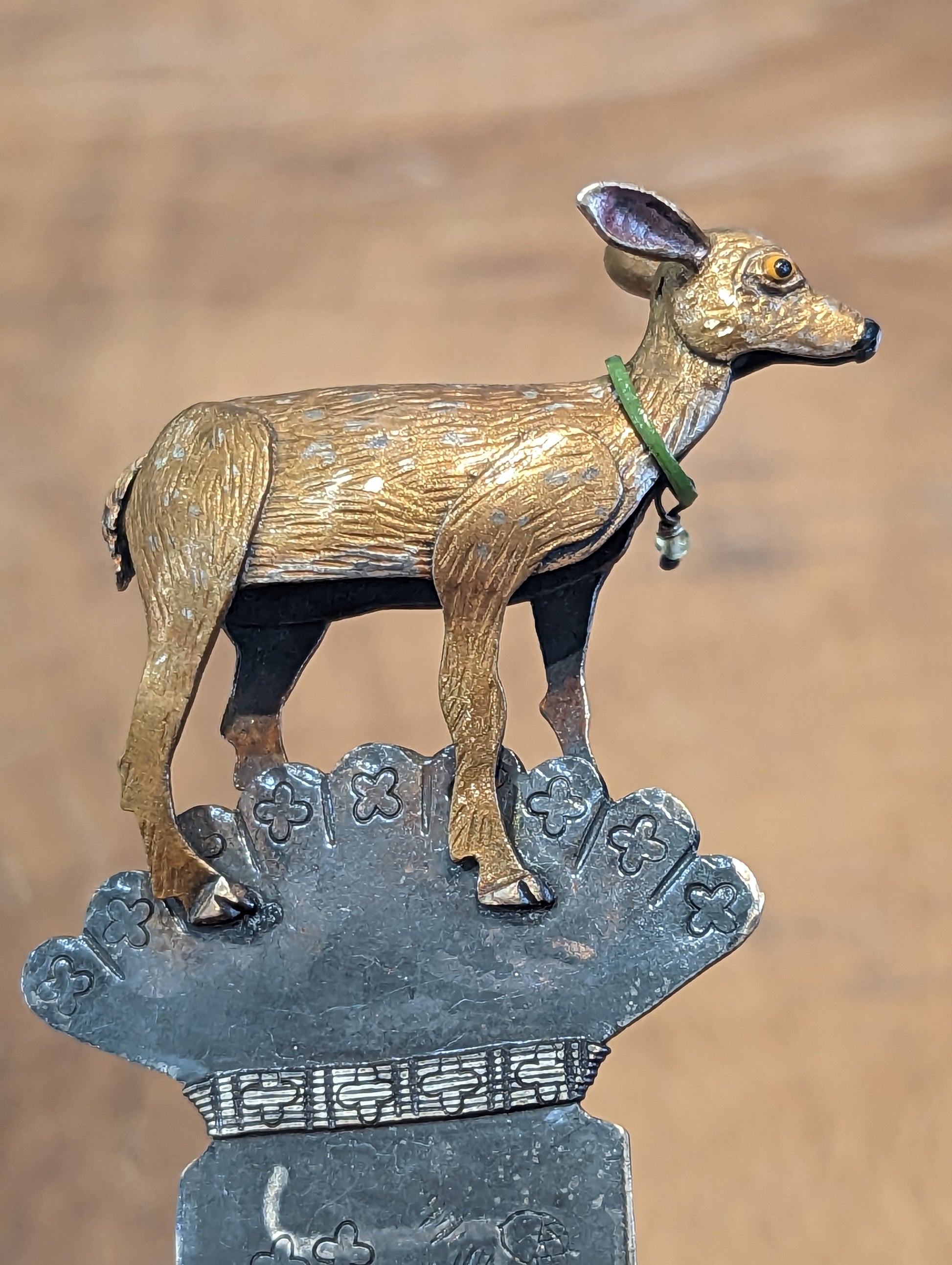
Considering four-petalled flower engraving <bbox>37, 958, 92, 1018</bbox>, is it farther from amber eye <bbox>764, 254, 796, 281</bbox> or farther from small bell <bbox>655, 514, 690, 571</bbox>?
amber eye <bbox>764, 254, 796, 281</bbox>

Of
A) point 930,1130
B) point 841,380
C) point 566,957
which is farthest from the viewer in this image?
point 841,380

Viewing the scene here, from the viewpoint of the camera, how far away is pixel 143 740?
101 centimetres

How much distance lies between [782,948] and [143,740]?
764 millimetres

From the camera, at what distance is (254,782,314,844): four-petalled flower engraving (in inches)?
41.0

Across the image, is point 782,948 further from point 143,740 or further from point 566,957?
point 143,740

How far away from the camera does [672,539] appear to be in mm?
1070

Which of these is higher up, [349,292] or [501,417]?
[349,292]

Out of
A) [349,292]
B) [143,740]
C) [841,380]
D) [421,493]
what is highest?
[349,292]

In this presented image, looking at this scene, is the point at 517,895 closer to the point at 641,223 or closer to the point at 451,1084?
the point at 451,1084

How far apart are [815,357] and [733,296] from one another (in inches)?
2.6

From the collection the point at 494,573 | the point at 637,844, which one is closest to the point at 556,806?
the point at 637,844

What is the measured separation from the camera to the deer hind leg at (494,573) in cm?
98

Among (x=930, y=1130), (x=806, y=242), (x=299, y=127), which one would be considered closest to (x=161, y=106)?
(x=299, y=127)

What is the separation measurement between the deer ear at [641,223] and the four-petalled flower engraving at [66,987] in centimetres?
58
